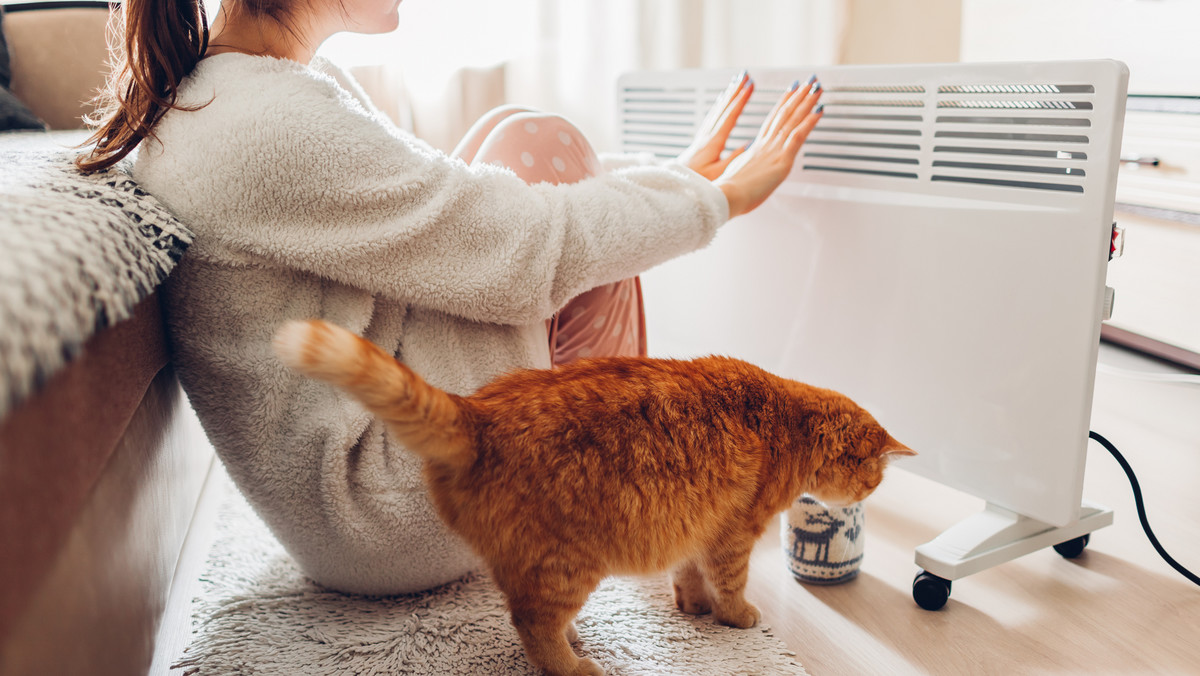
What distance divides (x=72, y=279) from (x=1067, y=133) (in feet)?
2.82

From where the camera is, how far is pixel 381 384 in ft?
1.90

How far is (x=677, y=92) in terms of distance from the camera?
130 centimetres

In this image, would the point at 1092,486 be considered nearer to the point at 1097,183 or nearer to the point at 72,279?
the point at 1097,183

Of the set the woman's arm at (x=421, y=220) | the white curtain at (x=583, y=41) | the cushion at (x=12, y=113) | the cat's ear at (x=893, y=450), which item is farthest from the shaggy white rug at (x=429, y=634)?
the white curtain at (x=583, y=41)

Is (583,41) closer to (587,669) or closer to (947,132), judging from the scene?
(947,132)

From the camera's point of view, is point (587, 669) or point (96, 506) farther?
point (587, 669)

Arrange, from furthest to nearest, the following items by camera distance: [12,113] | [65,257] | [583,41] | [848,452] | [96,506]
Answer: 1. [583,41]
2. [12,113]
3. [848,452]
4. [96,506]
5. [65,257]

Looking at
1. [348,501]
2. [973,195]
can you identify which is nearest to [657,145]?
[973,195]

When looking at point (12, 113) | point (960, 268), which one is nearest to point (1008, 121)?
point (960, 268)

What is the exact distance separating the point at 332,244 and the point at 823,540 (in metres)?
0.66

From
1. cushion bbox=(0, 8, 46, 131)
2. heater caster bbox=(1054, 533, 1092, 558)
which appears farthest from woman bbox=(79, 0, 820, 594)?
cushion bbox=(0, 8, 46, 131)

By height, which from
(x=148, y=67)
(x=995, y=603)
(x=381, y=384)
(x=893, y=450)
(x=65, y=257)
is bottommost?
(x=995, y=603)

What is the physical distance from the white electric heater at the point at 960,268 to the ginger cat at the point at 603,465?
0.21m

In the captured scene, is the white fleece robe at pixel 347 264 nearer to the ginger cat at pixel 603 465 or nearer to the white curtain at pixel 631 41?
the ginger cat at pixel 603 465
